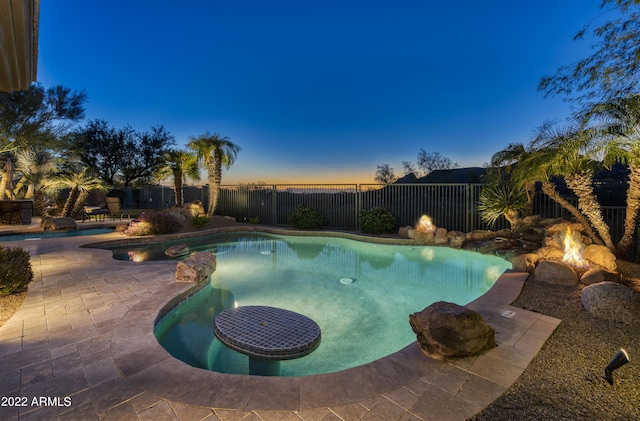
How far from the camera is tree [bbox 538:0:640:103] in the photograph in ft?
15.8

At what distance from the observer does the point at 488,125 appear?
14.8 meters

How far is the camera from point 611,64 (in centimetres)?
515

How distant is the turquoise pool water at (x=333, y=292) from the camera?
3107 millimetres

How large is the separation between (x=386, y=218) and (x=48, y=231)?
491 inches

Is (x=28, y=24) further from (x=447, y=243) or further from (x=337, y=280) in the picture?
(x=447, y=243)

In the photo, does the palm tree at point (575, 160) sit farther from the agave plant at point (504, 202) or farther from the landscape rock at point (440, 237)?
the landscape rock at point (440, 237)

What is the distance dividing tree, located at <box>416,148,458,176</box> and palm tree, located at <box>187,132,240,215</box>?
56.0 feet

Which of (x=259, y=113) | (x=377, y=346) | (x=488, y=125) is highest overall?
(x=259, y=113)

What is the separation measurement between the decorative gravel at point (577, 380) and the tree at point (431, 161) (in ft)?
75.2

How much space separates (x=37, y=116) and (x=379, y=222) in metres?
16.1

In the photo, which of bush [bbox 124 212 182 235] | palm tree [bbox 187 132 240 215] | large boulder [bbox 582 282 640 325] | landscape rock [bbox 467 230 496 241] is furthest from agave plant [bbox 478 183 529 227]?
palm tree [bbox 187 132 240 215]

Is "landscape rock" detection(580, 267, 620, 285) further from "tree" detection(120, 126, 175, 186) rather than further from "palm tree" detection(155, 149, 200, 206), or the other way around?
"tree" detection(120, 126, 175, 186)

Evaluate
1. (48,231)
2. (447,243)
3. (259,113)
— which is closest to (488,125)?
(447,243)

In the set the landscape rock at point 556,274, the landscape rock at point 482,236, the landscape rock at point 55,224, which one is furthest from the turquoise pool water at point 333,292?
the landscape rock at point 55,224
